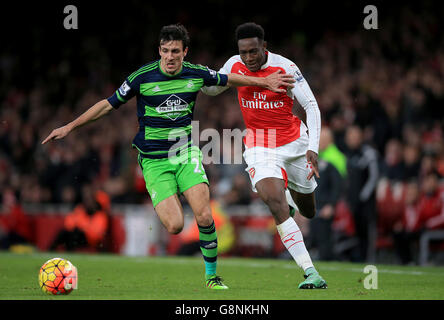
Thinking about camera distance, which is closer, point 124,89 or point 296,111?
point 124,89

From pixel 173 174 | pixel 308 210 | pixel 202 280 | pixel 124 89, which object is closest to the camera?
pixel 124 89

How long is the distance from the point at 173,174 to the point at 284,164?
1289 millimetres

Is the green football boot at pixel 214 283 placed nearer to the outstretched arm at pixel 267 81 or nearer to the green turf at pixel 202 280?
the green turf at pixel 202 280

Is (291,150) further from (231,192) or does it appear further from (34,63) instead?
(34,63)

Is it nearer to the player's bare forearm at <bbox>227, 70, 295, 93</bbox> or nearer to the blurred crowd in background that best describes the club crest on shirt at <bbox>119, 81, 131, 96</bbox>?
the player's bare forearm at <bbox>227, 70, 295, 93</bbox>

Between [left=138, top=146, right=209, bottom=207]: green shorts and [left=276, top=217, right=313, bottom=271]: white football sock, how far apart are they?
0.96m

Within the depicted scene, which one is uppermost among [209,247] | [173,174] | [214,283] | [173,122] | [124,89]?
[124,89]

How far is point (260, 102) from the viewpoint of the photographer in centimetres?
837

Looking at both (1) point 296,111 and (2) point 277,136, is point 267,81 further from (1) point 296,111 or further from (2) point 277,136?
(1) point 296,111

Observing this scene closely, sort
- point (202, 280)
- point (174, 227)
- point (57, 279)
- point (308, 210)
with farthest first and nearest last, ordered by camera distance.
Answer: point (308, 210) < point (202, 280) < point (174, 227) < point (57, 279)

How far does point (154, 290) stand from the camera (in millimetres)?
7418

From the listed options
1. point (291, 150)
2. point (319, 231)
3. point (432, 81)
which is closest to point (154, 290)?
point (291, 150)

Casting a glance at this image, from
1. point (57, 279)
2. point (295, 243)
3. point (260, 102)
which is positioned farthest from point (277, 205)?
point (57, 279)

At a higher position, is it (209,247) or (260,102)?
(260,102)
